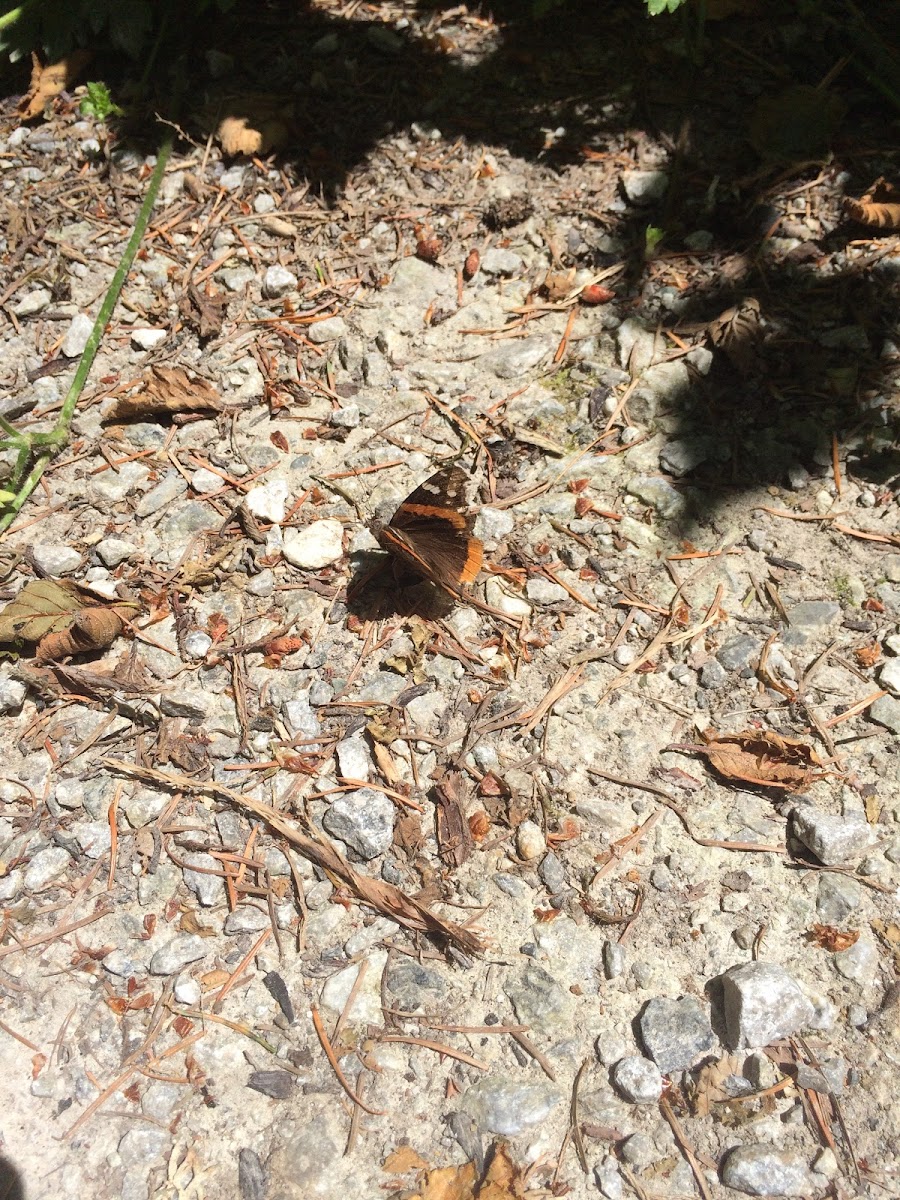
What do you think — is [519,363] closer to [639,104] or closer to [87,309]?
[639,104]

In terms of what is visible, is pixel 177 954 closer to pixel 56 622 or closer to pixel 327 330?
pixel 56 622

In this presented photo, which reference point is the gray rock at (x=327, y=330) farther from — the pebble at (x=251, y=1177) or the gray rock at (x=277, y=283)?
the pebble at (x=251, y=1177)

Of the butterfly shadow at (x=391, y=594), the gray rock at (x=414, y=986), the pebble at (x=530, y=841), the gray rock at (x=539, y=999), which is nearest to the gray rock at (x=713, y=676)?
the pebble at (x=530, y=841)

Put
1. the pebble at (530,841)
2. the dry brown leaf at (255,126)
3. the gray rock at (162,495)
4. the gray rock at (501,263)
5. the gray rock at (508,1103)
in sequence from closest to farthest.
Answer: the gray rock at (508,1103), the pebble at (530,841), the gray rock at (162,495), the gray rock at (501,263), the dry brown leaf at (255,126)

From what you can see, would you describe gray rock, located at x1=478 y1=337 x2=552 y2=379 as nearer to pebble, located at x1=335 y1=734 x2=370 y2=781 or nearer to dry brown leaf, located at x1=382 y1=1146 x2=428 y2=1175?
pebble, located at x1=335 y1=734 x2=370 y2=781

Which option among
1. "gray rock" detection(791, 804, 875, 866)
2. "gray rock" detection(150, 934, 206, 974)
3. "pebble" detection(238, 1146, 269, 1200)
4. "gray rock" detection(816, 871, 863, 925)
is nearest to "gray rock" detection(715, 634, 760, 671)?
"gray rock" detection(791, 804, 875, 866)

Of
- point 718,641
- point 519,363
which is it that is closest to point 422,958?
point 718,641

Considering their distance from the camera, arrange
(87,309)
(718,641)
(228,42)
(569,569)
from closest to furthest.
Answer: (718,641) → (569,569) → (87,309) → (228,42)
